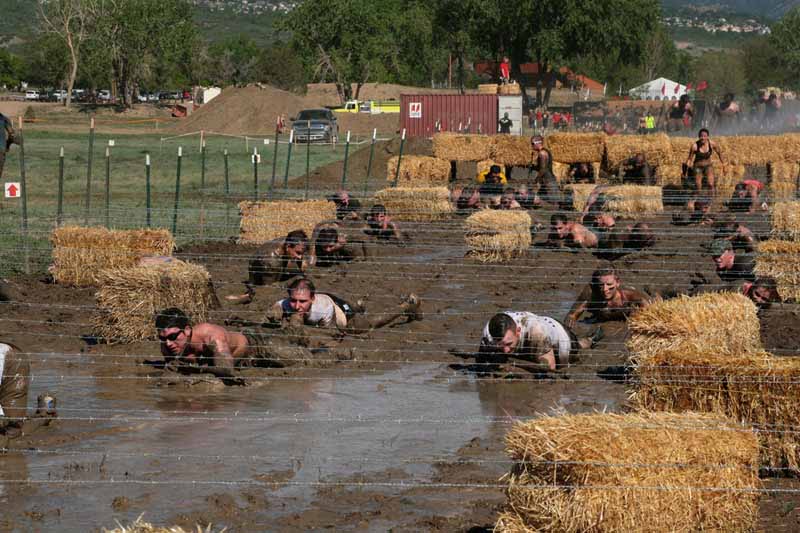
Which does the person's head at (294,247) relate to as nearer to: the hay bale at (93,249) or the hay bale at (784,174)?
the hay bale at (93,249)

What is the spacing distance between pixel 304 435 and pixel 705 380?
11.6ft

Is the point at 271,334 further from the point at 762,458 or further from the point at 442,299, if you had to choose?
the point at 762,458

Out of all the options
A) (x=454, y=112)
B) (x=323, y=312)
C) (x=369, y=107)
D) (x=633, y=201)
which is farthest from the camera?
(x=369, y=107)

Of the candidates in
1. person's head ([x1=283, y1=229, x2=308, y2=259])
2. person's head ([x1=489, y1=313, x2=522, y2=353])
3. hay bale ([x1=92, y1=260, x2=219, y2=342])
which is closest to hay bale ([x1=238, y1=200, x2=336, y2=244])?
person's head ([x1=283, y1=229, x2=308, y2=259])

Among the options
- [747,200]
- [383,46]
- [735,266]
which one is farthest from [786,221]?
[383,46]

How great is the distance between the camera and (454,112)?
4772 cm

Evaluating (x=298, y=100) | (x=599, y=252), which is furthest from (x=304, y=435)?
(x=298, y=100)

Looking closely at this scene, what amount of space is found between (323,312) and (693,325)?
520 centimetres

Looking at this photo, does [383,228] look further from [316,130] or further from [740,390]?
[316,130]

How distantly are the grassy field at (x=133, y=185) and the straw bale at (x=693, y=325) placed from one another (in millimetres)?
11148

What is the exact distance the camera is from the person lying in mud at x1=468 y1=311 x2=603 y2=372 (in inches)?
505

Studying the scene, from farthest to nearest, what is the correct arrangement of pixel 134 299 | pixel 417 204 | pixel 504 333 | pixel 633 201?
pixel 633 201, pixel 417 204, pixel 134 299, pixel 504 333

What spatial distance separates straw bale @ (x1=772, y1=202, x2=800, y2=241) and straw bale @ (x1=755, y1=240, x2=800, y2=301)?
311 cm

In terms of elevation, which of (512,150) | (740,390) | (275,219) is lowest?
(740,390)
